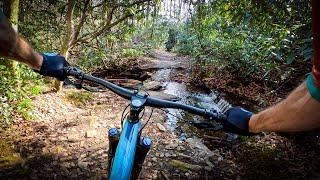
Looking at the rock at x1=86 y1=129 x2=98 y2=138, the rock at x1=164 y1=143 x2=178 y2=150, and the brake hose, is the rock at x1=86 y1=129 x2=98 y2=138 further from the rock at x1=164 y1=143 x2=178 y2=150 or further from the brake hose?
the brake hose

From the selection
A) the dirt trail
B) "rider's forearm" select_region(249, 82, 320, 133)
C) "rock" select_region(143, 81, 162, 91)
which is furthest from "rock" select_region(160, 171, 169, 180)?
"rock" select_region(143, 81, 162, 91)

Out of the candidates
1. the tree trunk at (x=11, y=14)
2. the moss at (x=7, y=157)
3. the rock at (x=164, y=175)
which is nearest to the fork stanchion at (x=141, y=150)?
the rock at (x=164, y=175)

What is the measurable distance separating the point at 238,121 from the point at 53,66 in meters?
1.16

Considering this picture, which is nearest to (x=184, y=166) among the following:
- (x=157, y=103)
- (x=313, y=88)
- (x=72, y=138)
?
(x=72, y=138)

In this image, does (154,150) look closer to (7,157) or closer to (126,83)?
(7,157)

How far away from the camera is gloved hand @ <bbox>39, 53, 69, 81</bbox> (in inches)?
76.0

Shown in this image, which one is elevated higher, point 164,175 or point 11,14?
point 11,14

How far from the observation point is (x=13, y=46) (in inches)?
56.8

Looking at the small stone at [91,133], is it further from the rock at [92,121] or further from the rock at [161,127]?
the rock at [161,127]

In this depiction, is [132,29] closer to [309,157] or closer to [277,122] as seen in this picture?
[309,157]

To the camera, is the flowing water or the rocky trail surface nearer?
the rocky trail surface

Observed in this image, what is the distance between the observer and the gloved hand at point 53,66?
1.93 metres

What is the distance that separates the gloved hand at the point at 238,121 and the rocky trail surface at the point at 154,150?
201cm

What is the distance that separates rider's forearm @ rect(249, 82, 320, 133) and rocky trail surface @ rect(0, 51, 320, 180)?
97.3 inches
